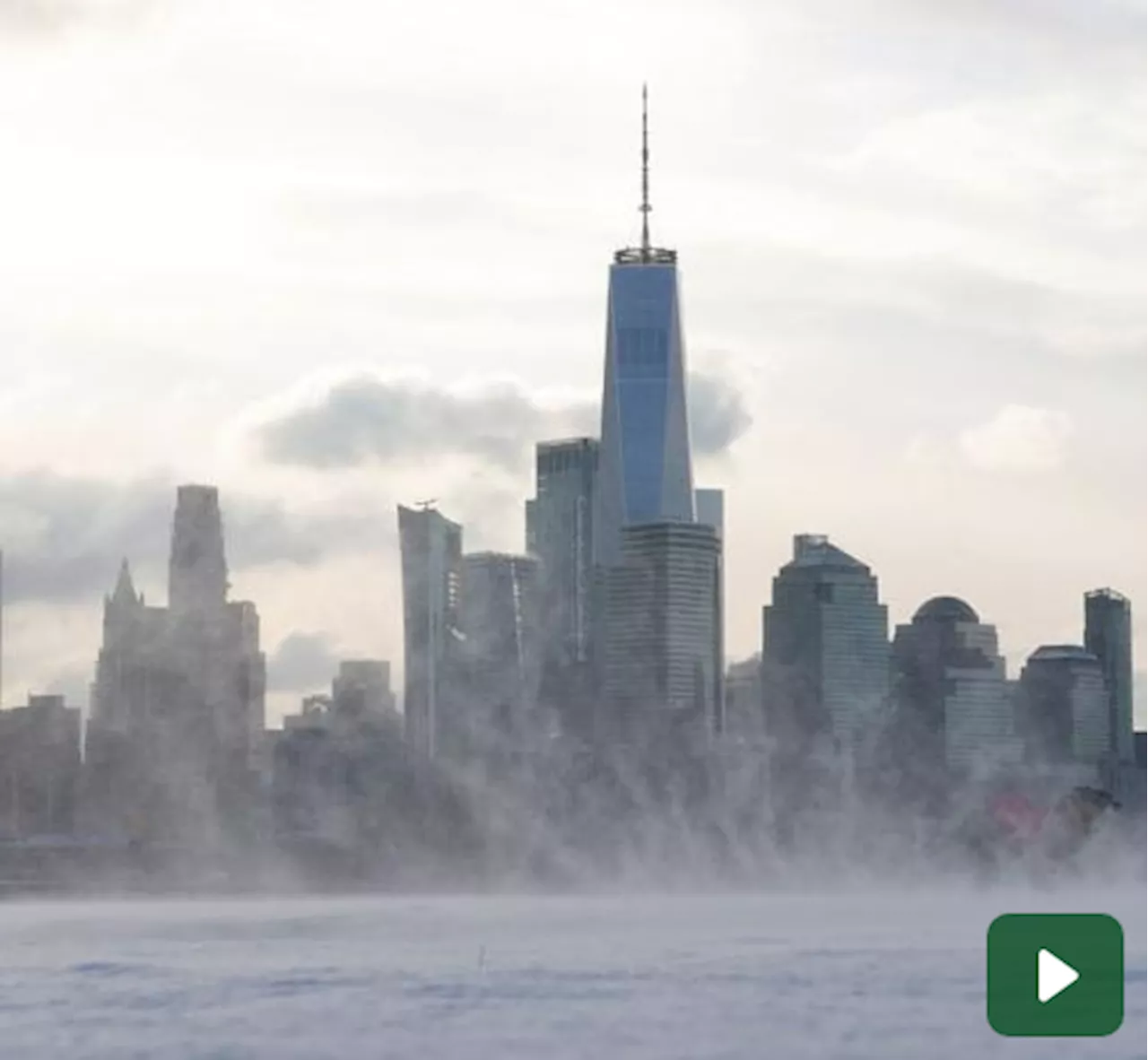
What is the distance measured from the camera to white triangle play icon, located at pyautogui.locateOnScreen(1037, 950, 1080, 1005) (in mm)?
49281

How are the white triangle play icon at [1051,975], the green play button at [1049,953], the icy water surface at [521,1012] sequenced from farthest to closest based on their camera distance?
the icy water surface at [521,1012] < the green play button at [1049,953] < the white triangle play icon at [1051,975]

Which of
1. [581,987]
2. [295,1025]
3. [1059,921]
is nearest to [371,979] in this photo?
[581,987]

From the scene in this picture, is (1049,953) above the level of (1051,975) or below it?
above

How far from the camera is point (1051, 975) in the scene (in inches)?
1967

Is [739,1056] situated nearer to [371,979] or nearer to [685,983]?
[685,983]

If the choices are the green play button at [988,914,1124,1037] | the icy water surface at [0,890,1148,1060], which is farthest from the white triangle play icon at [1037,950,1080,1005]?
the icy water surface at [0,890,1148,1060]

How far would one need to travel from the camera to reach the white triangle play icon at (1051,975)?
4928cm

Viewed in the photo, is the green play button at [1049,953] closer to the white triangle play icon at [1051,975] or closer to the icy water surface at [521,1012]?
the white triangle play icon at [1051,975]

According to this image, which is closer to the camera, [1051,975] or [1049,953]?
[1051,975]

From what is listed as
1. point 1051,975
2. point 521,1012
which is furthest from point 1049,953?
point 521,1012

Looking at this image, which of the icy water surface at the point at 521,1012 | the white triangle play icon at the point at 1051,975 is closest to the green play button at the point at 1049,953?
the white triangle play icon at the point at 1051,975

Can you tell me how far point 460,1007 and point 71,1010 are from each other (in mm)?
20459

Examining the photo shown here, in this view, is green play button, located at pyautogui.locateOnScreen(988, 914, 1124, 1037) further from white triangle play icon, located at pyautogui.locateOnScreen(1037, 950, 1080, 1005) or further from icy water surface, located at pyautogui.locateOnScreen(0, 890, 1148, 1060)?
icy water surface, located at pyautogui.locateOnScreen(0, 890, 1148, 1060)

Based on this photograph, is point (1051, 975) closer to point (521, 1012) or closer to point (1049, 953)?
point (1049, 953)
